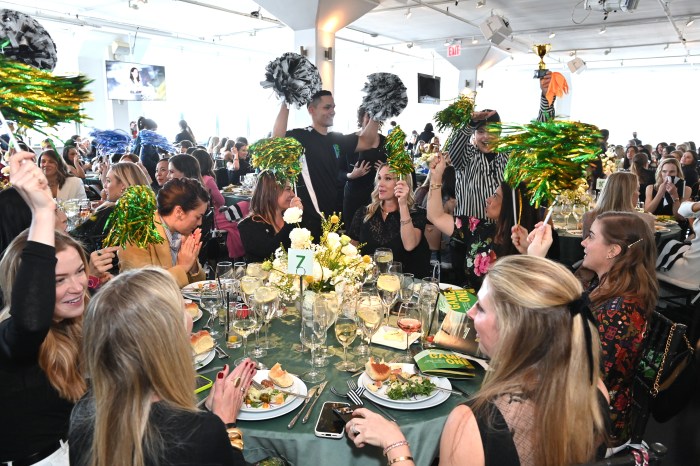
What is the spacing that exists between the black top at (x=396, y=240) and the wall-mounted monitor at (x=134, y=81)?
11.6m

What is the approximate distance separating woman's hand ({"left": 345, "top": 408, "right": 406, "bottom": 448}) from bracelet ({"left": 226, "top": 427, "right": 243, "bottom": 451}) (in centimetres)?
33

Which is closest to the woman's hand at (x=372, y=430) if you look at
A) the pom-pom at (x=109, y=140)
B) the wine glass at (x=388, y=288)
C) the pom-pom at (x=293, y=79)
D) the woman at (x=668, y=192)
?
the wine glass at (x=388, y=288)

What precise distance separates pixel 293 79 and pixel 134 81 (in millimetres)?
11027

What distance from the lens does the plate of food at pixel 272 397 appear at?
167 cm

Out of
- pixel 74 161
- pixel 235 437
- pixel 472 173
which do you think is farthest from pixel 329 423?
pixel 74 161

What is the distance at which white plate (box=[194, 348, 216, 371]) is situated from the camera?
1974mm

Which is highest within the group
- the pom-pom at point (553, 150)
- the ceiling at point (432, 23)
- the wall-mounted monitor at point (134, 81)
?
the ceiling at point (432, 23)

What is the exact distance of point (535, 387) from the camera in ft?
4.33

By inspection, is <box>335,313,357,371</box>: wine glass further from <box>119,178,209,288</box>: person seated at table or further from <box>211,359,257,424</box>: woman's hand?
<box>119,178,209,288</box>: person seated at table

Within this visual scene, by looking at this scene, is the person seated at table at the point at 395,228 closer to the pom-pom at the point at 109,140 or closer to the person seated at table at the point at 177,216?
the person seated at table at the point at 177,216

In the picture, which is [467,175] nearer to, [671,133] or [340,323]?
[340,323]

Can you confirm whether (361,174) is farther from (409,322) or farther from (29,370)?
(29,370)

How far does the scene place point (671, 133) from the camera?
66.3ft

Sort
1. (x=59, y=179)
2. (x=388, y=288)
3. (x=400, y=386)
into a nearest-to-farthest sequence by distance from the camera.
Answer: (x=400, y=386), (x=388, y=288), (x=59, y=179)
